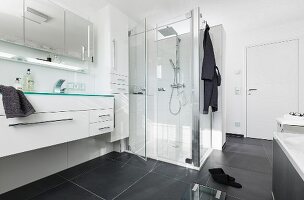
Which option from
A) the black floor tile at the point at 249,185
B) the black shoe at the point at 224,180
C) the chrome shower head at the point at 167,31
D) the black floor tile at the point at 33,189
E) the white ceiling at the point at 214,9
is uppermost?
the white ceiling at the point at 214,9

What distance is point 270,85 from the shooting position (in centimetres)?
317

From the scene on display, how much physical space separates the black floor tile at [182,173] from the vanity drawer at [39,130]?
3.23 ft

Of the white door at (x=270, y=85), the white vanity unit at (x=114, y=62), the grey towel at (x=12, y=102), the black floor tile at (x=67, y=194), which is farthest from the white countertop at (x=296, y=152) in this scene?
the white door at (x=270, y=85)

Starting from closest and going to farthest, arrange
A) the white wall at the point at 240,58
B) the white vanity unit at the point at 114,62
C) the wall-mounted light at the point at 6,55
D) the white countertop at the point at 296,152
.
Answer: the white countertop at the point at 296,152, the wall-mounted light at the point at 6,55, the white vanity unit at the point at 114,62, the white wall at the point at 240,58

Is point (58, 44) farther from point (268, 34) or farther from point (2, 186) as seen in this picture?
point (268, 34)

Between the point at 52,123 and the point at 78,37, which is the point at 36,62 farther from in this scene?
the point at 52,123

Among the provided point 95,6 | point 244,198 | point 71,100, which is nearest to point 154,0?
point 95,6

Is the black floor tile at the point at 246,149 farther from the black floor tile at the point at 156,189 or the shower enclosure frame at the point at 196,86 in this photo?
the black floor tile at the point at 156,189

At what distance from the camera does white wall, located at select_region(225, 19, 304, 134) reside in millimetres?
3111

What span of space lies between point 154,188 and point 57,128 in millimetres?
1032

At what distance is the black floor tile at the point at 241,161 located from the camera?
1927mm

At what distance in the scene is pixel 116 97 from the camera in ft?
7.30

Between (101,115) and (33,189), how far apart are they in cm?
93

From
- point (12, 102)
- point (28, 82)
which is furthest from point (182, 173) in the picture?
point (28, 82)
